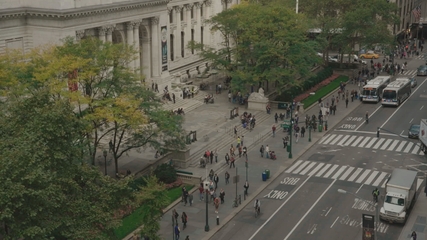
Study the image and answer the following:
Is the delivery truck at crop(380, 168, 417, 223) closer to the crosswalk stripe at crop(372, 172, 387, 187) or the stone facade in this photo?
the crosswalk stripe at crop(372, 172, 387, 187)

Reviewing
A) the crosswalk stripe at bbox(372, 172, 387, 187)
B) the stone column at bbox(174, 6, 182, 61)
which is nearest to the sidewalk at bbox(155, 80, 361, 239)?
the crosswalk stripe at bbox(372, 172, 387, 187)

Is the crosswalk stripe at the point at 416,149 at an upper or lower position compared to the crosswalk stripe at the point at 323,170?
upper

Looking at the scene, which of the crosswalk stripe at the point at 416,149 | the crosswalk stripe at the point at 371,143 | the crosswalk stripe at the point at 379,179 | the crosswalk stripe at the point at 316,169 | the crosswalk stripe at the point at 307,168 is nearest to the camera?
the crosswalk stripe at the point at 379,179

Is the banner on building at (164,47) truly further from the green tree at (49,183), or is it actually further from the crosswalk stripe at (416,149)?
the green tree at (49,183)

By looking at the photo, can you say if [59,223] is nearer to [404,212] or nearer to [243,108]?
[404,212]

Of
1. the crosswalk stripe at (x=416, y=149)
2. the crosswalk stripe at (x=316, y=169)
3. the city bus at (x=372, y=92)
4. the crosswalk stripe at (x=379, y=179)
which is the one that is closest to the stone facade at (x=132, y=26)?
the crosswalk stripe at (x=316, y=169)
